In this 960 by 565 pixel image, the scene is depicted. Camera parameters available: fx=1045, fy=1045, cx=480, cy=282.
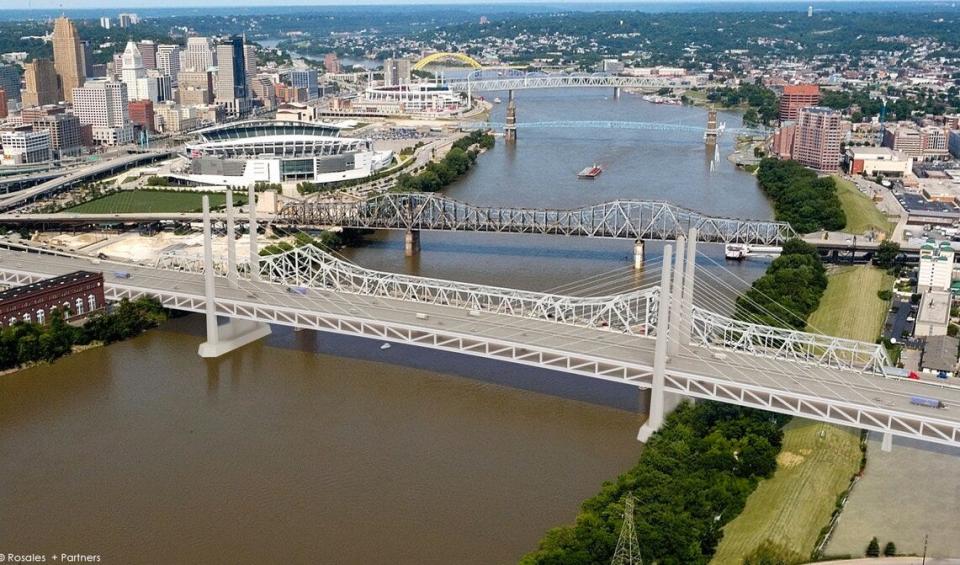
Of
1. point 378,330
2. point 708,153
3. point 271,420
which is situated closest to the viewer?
point 271,420

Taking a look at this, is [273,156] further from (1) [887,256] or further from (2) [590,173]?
(1) [887,256]

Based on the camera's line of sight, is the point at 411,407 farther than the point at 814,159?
No

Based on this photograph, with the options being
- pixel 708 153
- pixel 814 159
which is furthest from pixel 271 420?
pixel 708 153

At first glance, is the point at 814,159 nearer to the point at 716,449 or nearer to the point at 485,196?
the point at 485,196

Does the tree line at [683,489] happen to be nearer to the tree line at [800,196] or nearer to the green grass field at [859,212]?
the tree line at [800,196]

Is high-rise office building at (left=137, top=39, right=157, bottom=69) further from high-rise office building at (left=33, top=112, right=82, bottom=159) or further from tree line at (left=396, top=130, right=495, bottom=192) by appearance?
tree line at (left=396, top=130, right=495, bottom=192)

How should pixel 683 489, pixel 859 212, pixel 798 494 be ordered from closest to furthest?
pixel 683 489
pixel 798 494
pixel 859 212

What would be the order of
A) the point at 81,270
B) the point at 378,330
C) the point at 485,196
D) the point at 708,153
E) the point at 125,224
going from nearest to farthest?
the point at 378,330 < the point at 81,270 < the point at 125,224 < the point at 485,196 < the point at 708,153

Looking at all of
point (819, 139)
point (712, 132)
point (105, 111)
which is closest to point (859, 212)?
point (819, 139)
